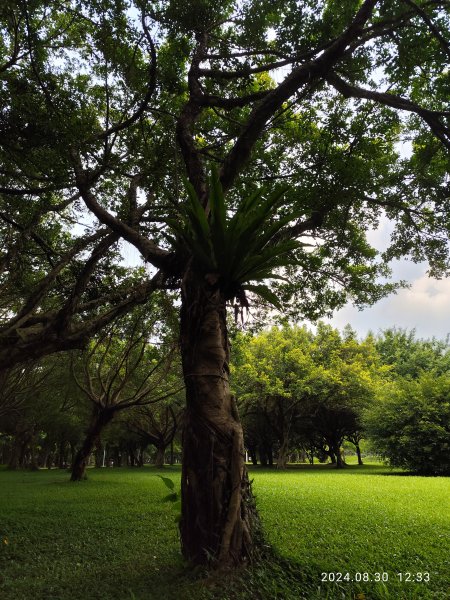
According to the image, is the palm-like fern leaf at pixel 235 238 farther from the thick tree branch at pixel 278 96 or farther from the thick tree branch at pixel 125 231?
the thick tree branch at pixel 278 96

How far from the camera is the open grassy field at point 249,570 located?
3.09m

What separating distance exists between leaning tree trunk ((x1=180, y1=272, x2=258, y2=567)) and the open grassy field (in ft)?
0.84

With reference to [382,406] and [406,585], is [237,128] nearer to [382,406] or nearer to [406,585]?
[406,585]

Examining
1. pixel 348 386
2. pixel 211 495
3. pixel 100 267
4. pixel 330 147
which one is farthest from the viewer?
pixel 348 386

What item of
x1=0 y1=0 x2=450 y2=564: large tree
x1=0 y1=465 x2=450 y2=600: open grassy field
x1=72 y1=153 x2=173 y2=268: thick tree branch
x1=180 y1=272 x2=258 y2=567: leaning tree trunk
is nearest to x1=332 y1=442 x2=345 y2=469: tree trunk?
x1=0 y1=465 x2=450 y2=600: open grassy field

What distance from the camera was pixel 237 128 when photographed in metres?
6.62

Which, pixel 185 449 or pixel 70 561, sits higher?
pixel 185 449

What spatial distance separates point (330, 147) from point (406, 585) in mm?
5780

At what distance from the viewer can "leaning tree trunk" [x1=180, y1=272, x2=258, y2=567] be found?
325 cm

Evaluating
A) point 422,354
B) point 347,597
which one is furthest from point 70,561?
point 422,354

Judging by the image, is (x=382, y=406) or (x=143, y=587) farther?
(x=382, y=406)

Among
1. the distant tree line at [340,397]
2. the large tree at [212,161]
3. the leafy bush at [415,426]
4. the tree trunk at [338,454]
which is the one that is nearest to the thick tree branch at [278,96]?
the large tree at [212,161]

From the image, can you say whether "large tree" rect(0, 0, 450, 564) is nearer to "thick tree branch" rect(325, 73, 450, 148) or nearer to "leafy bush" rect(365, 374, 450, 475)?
"thick tree branch" rect(325, 73, 450, 148)

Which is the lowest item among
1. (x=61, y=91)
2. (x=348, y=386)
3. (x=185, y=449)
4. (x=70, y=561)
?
(x=70, y=561)
